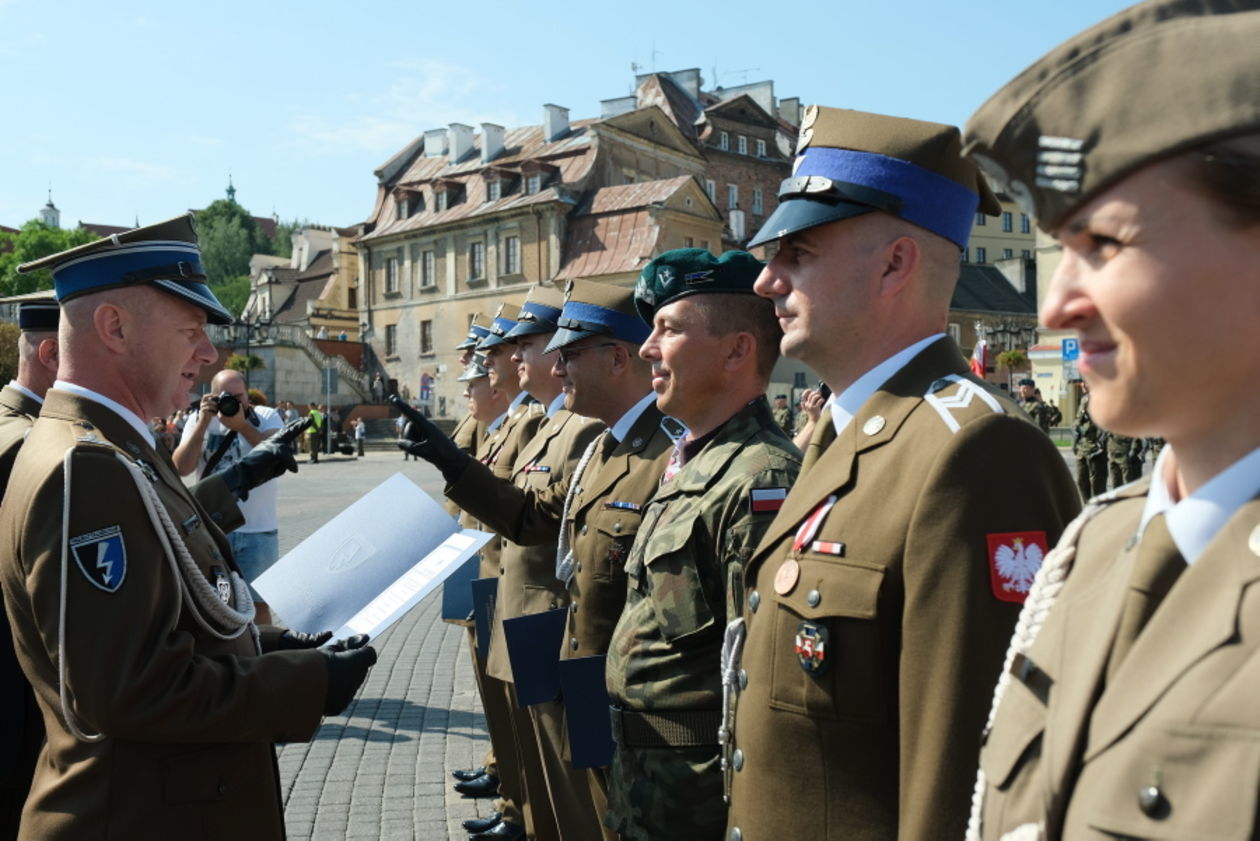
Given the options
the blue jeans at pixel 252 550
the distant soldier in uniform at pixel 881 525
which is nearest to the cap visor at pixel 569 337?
the distant soldier in uniform at pixel 881 525

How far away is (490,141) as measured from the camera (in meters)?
56.3

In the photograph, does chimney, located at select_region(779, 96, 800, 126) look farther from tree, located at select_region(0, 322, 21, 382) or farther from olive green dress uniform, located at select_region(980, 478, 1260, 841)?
olive green dress uniform, located at select_region(980, 478, 1260, 841)

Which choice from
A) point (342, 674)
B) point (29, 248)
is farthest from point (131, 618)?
point (29, 248)

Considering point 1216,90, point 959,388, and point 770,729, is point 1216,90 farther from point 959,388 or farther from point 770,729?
point 770,729

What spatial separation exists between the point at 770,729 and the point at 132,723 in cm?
146

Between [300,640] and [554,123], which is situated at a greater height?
[554,123]

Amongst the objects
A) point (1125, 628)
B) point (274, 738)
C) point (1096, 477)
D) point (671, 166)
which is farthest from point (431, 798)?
point (671, 166)

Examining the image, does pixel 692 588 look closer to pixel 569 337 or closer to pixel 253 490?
pixel 569 337

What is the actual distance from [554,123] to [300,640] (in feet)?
180

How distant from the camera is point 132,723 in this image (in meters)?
2.52

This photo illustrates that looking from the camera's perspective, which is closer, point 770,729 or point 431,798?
point 770,729

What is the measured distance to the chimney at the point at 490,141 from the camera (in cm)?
5622

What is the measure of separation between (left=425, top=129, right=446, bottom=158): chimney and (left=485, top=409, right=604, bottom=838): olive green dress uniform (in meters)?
57.3

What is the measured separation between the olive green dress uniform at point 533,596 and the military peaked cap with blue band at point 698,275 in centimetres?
164
